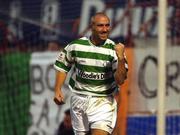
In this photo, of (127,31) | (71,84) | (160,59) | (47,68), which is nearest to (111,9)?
(127,31)

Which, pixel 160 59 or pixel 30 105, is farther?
pixel 30 105

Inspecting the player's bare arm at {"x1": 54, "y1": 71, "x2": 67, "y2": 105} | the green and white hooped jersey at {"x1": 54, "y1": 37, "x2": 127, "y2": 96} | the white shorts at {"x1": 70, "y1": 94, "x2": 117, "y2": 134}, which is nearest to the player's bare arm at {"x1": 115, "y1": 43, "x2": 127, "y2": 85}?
the green and white hooped jersey at {"x1": 54, "y1": 37, "x2": 127, "y2": 96}

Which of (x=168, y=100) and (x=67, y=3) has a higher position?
(x=67, y=3)

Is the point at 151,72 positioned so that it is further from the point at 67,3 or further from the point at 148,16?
the point at 67,3

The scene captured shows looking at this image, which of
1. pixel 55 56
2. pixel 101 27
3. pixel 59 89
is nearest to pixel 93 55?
pixel 101 27

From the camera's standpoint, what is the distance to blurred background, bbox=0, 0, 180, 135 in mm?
11695

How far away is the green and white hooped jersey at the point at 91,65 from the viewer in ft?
27.3

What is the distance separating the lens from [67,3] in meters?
12.9

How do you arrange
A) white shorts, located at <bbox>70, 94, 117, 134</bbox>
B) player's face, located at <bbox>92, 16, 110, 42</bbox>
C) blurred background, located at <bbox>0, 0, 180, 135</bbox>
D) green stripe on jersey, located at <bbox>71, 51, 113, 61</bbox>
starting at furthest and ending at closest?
blurred background, located at <bbox>0, 0, 180, 135</bbox>, white shorts, located at <bbox>70, 94, 117, 134</bbox>, green stripe on jersey, located at <bbox>71, 51, 113, 61</bbox>, player's face, located at <bbox>92, 16, 110, 42</bbox>

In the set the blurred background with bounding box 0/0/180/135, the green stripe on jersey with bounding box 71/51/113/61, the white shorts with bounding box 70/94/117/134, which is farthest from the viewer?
the blurred background with bounding box 0/0/180/135

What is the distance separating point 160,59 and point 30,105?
3509 millimetres

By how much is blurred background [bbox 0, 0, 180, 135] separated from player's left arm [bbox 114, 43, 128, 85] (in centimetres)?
338

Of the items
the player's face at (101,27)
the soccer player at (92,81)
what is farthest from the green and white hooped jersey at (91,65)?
the player's face at (101,27)

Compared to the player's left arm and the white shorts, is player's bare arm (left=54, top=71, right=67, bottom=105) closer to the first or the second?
the white shorts
